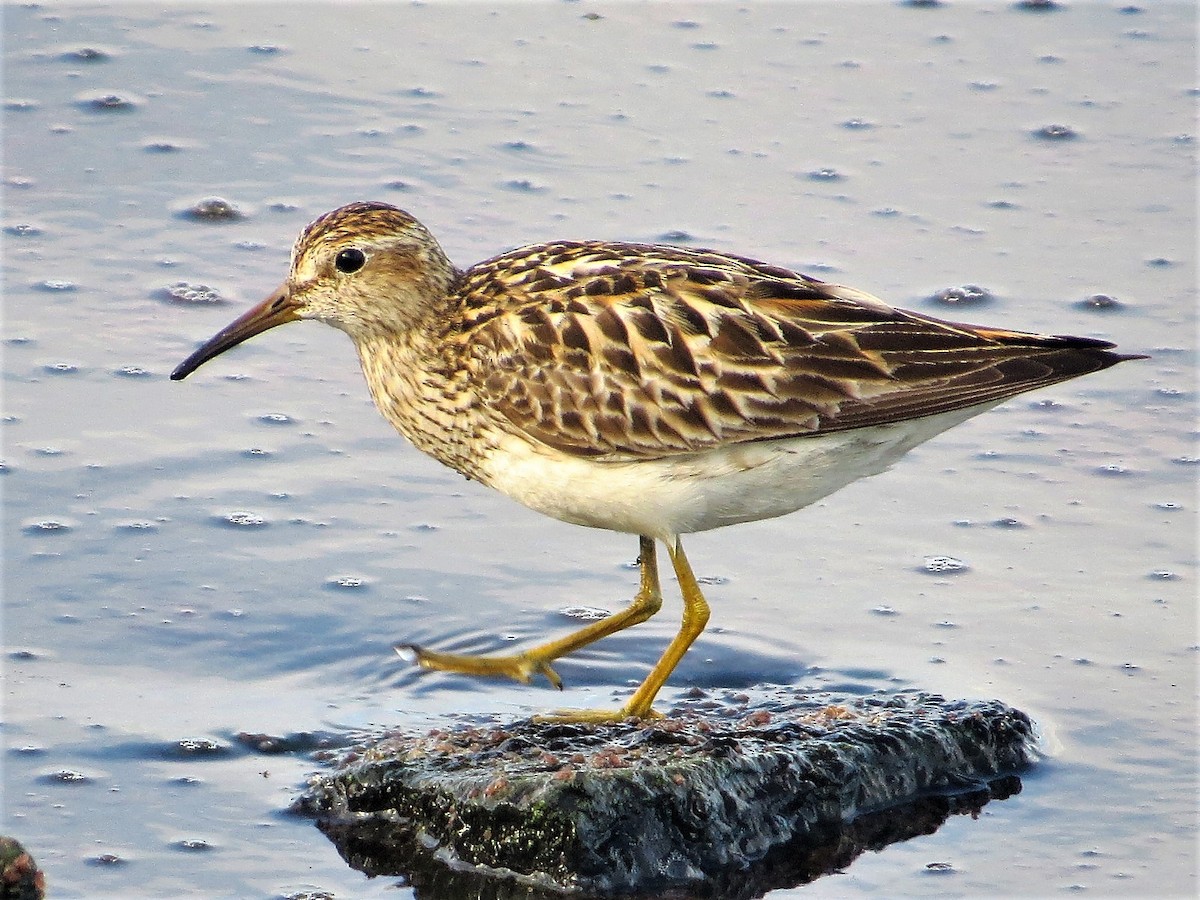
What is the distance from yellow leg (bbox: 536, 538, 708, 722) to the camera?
7.17 metres

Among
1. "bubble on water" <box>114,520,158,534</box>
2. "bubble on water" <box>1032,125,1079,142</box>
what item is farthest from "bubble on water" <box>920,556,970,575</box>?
"bubble on water" <box>1032,125,1079,142</box>

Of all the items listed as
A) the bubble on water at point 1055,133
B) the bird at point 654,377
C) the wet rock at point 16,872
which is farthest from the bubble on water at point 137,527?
the bubble on water at point 1055,133

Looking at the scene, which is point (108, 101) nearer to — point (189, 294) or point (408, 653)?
point (189, 294)

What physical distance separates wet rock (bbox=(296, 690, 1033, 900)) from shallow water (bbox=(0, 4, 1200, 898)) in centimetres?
16

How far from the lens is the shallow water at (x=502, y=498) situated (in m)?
6.94

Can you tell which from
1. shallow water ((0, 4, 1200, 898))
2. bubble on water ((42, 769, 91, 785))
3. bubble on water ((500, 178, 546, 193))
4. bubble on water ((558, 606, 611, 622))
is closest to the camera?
bubble on water ((42, 769, 91, 785))

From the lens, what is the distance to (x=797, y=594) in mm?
8055

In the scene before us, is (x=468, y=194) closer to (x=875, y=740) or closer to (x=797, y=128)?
(x=797, y=128)

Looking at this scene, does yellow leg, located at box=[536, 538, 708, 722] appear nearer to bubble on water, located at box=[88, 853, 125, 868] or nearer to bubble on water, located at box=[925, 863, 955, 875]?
bubble on water, located at box=[925, 863, 955, 875]

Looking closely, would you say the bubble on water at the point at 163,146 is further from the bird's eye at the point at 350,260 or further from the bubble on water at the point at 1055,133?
the bubble on water at the point at 1055,133

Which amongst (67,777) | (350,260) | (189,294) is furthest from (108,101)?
(67,777)

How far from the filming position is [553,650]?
7.52 metres

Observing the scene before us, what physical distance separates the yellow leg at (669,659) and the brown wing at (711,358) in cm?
53

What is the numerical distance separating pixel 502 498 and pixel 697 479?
188cm
